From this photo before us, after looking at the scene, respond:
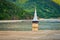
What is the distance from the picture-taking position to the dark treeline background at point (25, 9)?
4.47m

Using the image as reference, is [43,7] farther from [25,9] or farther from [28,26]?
[28,26]

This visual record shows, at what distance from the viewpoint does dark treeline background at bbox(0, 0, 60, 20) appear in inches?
176

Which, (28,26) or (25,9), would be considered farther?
(25,9)

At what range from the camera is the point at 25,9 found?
14.8ft

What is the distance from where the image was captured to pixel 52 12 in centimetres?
449

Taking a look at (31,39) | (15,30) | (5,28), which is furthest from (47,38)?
(5,28)

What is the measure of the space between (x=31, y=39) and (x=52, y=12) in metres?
1.17

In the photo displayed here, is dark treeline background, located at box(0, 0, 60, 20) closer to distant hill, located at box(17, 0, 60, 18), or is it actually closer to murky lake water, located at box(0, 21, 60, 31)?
distant hill, located at box(17, 0, 60, 18)

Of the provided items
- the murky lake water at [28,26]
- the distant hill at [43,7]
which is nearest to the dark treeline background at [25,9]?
the distant hill at [43,7]

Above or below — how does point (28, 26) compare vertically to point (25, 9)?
below

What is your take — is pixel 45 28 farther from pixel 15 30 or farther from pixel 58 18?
pixel 15 30

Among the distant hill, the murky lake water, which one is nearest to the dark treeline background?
the distant hill

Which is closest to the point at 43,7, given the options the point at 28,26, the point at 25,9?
the point at 25,9

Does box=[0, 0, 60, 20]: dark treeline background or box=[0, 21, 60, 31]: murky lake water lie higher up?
box=[0, 0, 60, 20]: dark treeline background
